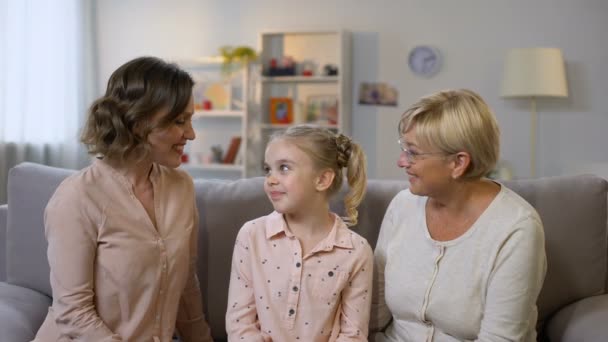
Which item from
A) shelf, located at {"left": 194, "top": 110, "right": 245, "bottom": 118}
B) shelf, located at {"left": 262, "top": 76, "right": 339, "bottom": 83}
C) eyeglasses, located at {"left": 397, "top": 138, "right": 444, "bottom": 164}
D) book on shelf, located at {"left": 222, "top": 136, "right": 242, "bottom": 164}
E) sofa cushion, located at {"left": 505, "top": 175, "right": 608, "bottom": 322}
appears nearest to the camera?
eyeglasses, located at {"left": 397, "top": 138, "right": 444, "bottom": 164}

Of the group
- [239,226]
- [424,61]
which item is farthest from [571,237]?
[424,61]

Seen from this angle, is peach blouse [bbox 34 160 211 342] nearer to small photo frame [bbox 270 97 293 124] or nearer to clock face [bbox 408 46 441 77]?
small photo frame [bbox 270 97 293 124]

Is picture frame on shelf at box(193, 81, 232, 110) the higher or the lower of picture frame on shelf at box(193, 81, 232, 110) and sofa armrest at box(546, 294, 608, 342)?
the higher

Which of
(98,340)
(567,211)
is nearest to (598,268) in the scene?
(567,211)

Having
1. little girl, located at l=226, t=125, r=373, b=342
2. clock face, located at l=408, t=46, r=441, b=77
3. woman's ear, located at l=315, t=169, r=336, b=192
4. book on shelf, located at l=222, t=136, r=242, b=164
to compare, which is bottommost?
book on shelf, located at l=222, t=136, r=242, b=164

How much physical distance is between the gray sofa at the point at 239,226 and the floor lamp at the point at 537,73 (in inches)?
112

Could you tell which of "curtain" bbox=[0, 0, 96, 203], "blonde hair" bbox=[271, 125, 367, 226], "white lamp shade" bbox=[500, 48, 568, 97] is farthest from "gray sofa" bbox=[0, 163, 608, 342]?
"white lamp shade" bbox=[500, 48, 568, 97]

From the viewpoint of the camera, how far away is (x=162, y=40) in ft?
18.9

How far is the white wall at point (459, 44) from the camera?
5012mm

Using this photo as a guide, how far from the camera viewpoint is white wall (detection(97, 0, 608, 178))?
501 cm

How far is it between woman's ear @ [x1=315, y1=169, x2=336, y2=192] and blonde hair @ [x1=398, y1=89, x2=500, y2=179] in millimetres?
250

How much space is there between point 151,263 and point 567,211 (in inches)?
46.7

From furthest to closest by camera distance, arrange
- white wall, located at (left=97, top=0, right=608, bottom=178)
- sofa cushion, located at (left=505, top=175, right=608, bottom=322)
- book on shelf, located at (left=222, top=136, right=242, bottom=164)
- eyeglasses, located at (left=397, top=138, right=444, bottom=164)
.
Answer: book on shelf, located at (left=222, top=136, right=242, bottom=164)
white wall, located at (left=97, top=0, right=608, bottom=178)
sofa cushion, located at (left=505, top=175, right=608, bottom=322)
eyeglasses, located at (left=397, top=138, right=444, bottom=164)

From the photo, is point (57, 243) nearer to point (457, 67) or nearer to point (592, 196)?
point (592, 196)
